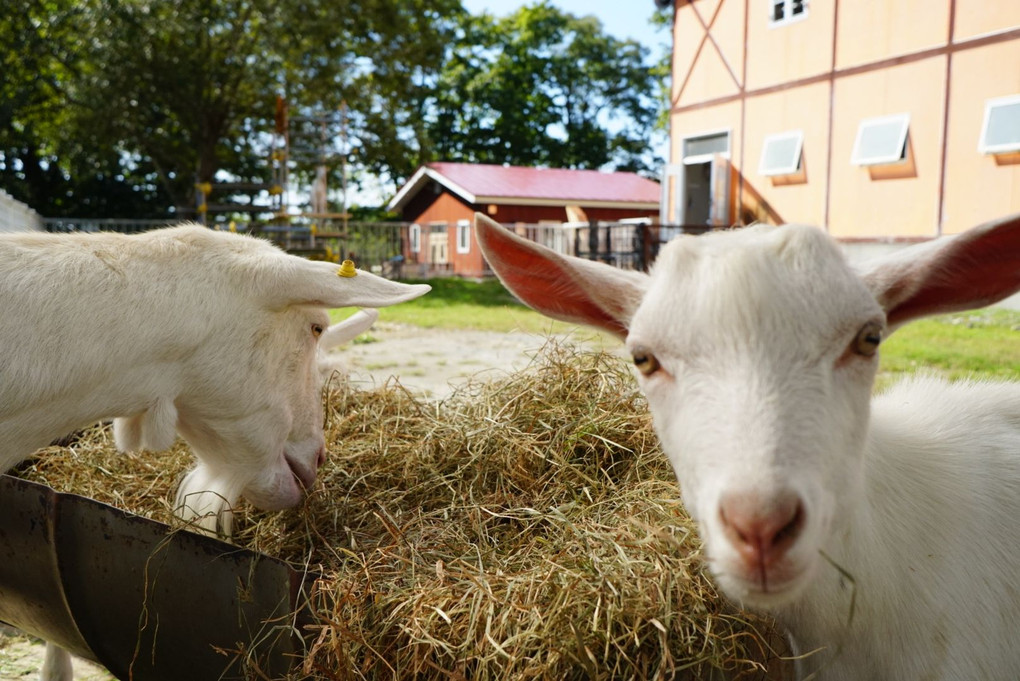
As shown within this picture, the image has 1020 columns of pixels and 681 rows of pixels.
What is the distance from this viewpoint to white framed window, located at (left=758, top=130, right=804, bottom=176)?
14.5 meters

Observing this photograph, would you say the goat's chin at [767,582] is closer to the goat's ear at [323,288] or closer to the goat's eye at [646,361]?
the goat's eye at [646,361]

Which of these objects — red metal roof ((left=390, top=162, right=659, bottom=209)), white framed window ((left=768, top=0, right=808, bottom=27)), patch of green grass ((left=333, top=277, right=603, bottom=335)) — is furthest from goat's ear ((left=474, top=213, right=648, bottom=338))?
red metal roof ((left=390, top=162, right=659, bottom=209))

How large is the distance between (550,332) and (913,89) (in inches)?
464

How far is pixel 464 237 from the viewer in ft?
89.7

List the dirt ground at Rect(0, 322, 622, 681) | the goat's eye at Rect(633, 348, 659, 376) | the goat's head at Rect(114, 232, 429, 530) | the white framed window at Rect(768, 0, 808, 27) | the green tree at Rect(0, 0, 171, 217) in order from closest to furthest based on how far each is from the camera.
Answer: the goat's eye at Rect(633, 348, 659, 376)
the goat's head at Rect(114, 232, 429, 530)
the dirt ground at Rect(0, 322, 622, 681)
the white framed window at Rect(768, 0, 808, 27)
the green tree at Rect(0, 0, 171, 217)

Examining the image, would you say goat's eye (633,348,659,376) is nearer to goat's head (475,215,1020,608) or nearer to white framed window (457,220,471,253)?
goat's head (475,215,1020,608)

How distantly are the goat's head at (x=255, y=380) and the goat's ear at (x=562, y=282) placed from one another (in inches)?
25.6

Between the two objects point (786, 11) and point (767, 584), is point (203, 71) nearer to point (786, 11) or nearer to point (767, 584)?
point (786, 11)

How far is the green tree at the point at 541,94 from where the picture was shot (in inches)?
1777

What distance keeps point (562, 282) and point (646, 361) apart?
341 mm

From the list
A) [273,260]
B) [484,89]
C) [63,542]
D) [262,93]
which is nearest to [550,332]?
[273,260]

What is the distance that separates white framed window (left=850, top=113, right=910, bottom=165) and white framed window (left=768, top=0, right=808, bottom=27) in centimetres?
246

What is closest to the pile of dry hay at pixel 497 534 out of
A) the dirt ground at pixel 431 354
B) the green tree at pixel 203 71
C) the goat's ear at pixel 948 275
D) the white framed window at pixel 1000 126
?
the goat's ear at pixel 948 275

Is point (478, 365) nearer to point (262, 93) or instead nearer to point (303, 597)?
point (303, 597)
